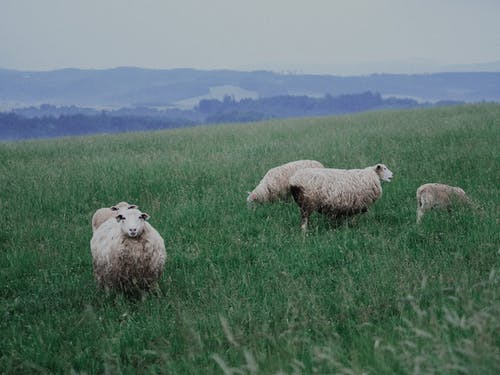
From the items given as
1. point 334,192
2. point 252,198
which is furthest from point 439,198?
point 252,198

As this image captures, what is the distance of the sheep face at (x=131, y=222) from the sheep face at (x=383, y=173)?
4546 millimetres

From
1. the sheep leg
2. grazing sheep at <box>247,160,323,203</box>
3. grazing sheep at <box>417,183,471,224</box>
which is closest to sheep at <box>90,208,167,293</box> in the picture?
the sheep leg

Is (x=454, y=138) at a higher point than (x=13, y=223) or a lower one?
higher

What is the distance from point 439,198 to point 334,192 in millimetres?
1688

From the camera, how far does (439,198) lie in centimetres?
768

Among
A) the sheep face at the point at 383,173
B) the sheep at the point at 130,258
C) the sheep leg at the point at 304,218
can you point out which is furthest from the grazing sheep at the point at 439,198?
the sheep at the point at 130,258

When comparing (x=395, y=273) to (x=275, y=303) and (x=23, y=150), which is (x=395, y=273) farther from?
(x=23, y=150)

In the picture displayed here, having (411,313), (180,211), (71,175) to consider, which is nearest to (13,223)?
(180,211)

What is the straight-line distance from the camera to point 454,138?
13820 mm

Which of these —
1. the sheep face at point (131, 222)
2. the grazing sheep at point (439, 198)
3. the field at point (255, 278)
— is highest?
the sheep face at point (131, 222)

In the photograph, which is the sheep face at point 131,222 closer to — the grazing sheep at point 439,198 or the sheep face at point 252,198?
the sheep face at point 252,198

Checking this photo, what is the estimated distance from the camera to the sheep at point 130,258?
5.62 m

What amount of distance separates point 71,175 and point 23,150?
25.4 ft

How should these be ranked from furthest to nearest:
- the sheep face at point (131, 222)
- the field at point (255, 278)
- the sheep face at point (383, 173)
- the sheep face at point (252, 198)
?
the sheep face at point (252, 198) < the sheep face at point (383, 173) < the sheep face at point (131, 222) < the field at point (255, 278)
